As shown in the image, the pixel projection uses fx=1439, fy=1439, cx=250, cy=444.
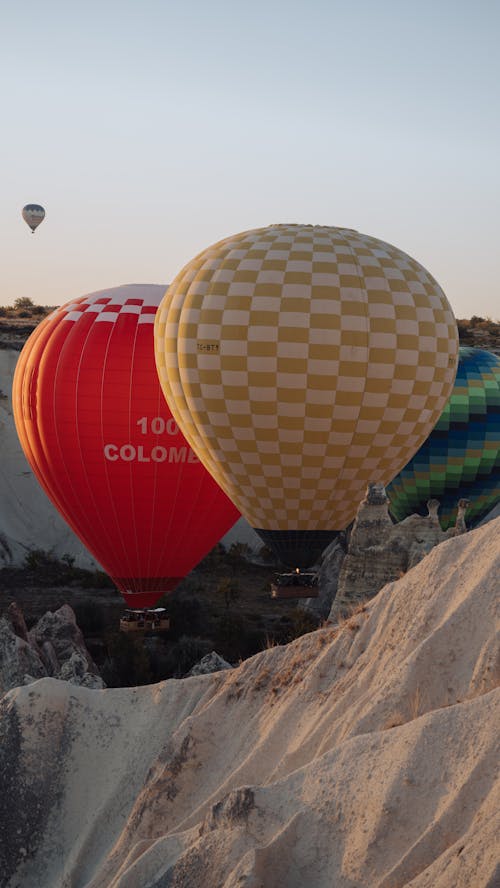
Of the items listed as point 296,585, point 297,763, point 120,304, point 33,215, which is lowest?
point 296,585

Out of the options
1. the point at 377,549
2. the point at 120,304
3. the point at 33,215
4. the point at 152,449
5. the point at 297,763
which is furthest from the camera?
the point at 33,215

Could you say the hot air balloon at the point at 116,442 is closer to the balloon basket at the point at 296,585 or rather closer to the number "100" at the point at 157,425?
the number "100" at the point at 157,425

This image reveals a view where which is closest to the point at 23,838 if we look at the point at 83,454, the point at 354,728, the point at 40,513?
the point at 354,728

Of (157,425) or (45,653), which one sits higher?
(157,425)

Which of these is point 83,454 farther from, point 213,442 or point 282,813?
point 282,813

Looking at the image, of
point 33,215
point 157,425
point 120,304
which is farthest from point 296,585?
point 33,215

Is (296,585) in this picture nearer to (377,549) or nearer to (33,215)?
(377,549)

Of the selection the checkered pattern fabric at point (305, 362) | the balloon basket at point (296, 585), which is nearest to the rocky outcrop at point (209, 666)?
the checkered pattern fabric at point (305, 362)
